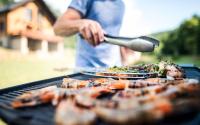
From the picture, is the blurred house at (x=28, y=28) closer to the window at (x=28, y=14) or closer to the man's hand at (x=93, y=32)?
the window at (x=28, y=14)

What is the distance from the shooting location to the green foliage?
2416 centimetres

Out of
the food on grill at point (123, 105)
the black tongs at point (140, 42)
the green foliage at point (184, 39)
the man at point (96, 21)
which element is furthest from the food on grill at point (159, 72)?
the green foliage at point (184, 39)

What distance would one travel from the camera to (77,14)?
4.13m

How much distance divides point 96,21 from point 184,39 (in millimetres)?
22036

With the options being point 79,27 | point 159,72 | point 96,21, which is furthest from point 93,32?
point 96,21

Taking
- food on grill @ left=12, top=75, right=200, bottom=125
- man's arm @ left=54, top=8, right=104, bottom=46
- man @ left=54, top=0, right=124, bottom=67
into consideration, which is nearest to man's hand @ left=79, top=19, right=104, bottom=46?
man's arm @ left=54, top=8, right=104, bottom=46

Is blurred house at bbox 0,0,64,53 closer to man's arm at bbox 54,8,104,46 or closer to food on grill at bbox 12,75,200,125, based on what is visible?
man's arm at bbox 54,8,104,46

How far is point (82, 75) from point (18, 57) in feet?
74.7

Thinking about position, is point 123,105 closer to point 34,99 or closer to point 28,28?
point 34,99

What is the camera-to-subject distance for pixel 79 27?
3.51 metres

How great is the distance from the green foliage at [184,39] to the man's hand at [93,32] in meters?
21.6

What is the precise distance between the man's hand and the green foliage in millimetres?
21586

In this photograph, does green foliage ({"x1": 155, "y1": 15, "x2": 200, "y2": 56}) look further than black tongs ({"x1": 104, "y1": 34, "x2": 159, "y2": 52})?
Yes

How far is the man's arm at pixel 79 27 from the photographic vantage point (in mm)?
3123
